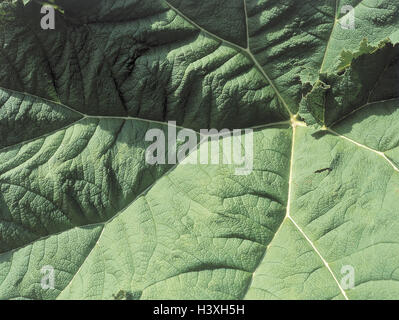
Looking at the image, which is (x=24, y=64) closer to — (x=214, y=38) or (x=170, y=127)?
(x=170, y=127)

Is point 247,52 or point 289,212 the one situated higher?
point 247,52
